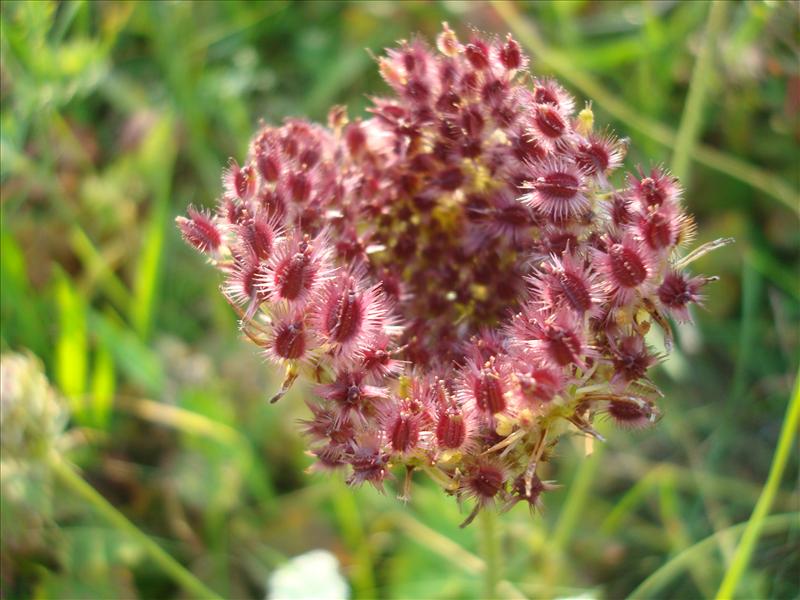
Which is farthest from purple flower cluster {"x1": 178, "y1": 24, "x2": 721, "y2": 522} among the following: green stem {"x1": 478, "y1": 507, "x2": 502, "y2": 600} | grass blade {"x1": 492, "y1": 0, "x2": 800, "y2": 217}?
grass blade {"x1": 492, "y1": 0, "x2": 800, "y2": 217}

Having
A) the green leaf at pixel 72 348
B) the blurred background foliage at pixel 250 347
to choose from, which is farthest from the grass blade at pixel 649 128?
the green leaf at pixel 72 348

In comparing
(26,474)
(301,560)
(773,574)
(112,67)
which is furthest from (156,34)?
(773,574)

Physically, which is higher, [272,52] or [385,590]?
[272,52]

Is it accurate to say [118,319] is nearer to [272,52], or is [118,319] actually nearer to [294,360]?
[272,52]

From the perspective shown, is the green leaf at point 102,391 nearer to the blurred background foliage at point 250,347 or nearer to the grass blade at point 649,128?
the blurred background foliage at point 250,347

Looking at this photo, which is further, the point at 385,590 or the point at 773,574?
the point at 385,590
